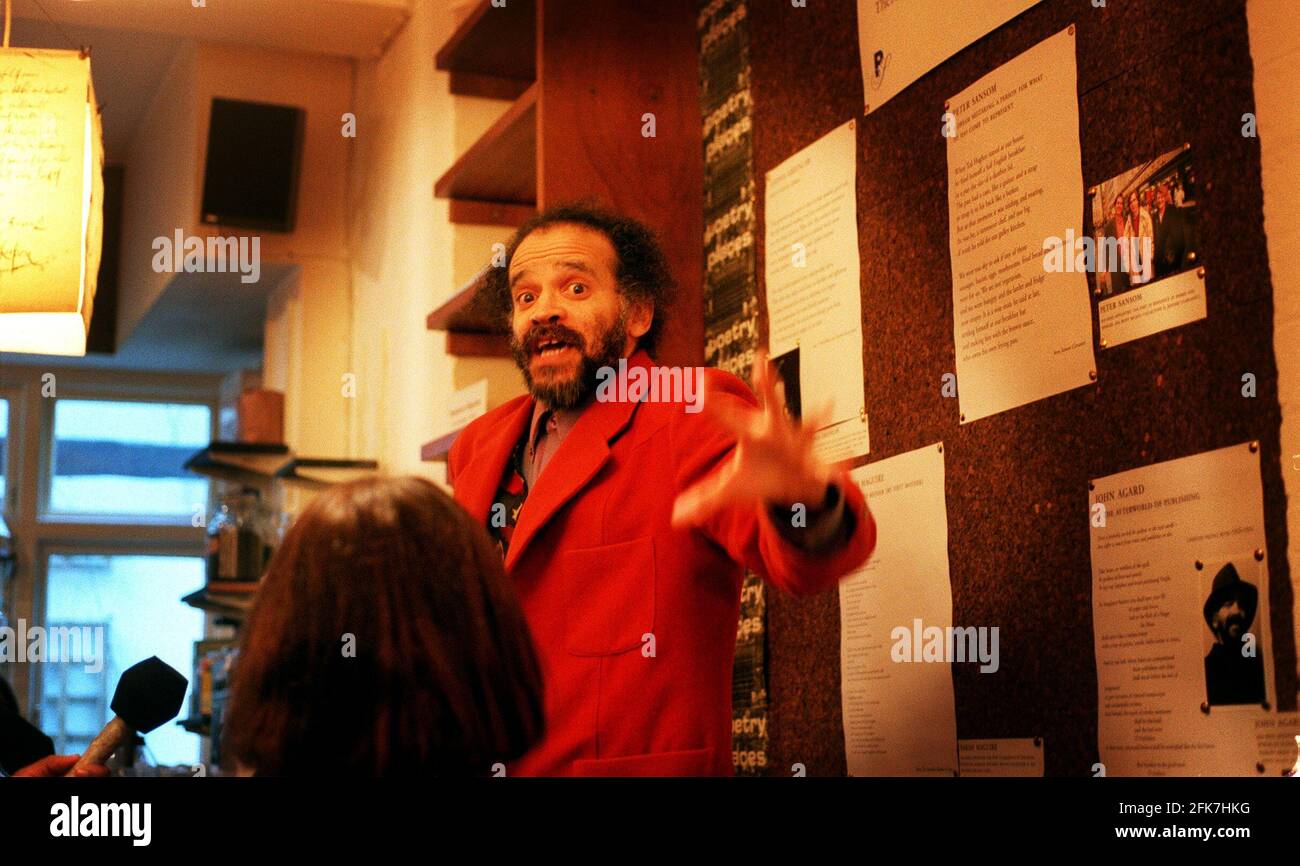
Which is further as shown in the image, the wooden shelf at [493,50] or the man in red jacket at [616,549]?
the wooden shelf at [493,50]

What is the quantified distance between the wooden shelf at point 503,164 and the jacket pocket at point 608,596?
124 cm

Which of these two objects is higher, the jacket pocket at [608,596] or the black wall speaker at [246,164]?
the black wall speaker at [246,164]

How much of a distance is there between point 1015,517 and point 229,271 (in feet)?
11.3

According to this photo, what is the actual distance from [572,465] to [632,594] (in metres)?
0.18

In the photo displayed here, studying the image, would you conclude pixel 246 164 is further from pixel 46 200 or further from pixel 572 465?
pixel 572 465

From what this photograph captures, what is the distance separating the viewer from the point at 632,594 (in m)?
1.73

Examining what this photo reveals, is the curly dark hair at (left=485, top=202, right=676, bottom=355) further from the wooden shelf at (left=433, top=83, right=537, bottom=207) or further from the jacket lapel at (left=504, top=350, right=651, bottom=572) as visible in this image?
the wooden shelf at (left=433, top=83, right=537, bottom=207)

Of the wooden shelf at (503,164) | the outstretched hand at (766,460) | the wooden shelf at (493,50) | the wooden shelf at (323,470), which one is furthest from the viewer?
the wooden shelf at (323,470)

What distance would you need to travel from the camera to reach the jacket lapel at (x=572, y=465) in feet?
5.82

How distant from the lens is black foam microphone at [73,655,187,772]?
4.54 ft

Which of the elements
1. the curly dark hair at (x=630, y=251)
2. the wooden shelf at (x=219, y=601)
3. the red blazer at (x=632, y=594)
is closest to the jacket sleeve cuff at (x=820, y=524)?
the red blazer at (x=632, y=594)

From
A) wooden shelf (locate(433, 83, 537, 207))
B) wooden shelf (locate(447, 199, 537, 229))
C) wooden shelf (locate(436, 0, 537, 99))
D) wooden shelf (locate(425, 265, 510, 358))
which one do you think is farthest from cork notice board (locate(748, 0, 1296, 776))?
wooden shelf (locate(447, 199, 537, 229))

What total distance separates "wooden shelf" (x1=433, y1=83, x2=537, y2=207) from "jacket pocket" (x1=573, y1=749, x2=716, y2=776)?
146 cm

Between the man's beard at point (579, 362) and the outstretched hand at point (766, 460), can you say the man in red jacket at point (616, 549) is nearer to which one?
the man's beard at point (579, 362)
